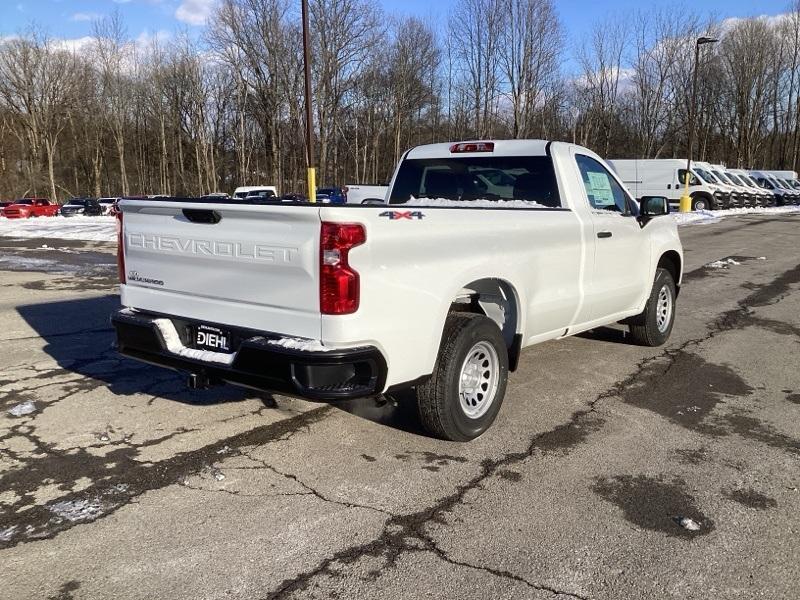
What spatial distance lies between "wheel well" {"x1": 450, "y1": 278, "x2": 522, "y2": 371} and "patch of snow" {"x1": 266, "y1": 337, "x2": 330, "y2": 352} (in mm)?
1315

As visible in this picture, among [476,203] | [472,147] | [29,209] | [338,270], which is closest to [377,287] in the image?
[338,270]

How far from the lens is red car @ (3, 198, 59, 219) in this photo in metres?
41.0

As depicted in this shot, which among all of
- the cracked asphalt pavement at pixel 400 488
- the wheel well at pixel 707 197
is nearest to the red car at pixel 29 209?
the wheel well at pixel 707 197

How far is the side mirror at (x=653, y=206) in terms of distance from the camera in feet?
20.2

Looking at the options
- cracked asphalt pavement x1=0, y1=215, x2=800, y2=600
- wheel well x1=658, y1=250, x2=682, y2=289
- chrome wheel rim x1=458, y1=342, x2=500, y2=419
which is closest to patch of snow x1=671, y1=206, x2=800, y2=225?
wheel well x1=658, y1=250, x2=682, y2=289

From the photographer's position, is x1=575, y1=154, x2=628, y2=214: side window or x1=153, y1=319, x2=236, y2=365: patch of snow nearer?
x1=153, y1=319, x2=236, y2=365: patch of snow

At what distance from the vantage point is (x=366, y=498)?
3.55 meters

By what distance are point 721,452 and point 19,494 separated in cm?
416

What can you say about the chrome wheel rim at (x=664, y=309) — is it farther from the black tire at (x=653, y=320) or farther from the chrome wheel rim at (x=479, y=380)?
the chrome wheel rim at (x=479, y=380)

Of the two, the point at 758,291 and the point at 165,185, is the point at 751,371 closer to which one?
the point at 758,291

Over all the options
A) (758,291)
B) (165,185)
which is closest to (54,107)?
(165,185)

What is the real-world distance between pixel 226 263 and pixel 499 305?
207 cm

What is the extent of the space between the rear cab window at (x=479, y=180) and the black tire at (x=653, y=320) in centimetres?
195

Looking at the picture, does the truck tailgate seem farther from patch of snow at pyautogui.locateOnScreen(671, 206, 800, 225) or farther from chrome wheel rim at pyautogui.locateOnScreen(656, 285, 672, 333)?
patch of snow at pyautogui.locateOnScreen(671, 206, 800, 225)
